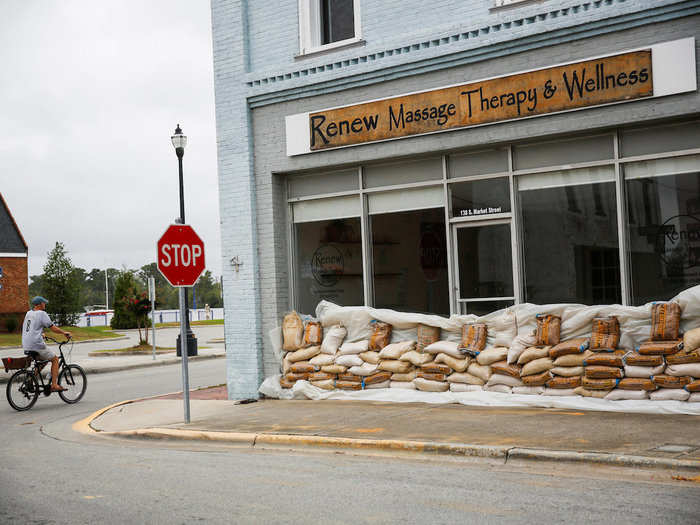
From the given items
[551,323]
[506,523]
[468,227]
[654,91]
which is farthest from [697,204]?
[506,523]

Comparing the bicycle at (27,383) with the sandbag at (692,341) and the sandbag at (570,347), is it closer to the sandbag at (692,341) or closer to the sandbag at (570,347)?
the sandbag at (570,347)

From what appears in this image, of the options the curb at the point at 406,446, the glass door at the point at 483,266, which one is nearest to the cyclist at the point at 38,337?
the curb at the point at 406,446

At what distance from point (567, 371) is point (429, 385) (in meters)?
2.14

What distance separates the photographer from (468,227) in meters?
12.3

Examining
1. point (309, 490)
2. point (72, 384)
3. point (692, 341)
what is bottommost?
point (309, 490)

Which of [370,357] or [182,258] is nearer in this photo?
[182,258]

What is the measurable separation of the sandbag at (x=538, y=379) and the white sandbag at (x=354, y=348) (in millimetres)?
2744

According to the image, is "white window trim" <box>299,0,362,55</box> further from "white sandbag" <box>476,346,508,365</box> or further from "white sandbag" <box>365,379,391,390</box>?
"white sandbag" <box>476,346,508,365</box>

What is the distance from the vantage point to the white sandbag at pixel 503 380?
445 inches

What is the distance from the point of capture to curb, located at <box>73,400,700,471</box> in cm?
729

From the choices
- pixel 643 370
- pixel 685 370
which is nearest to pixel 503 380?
pixel 643 370

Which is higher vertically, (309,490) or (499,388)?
(499,388)

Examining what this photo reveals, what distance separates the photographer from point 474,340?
11.7 meters

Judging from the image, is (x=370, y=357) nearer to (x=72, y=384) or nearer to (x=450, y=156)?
(x=450, y=156)
